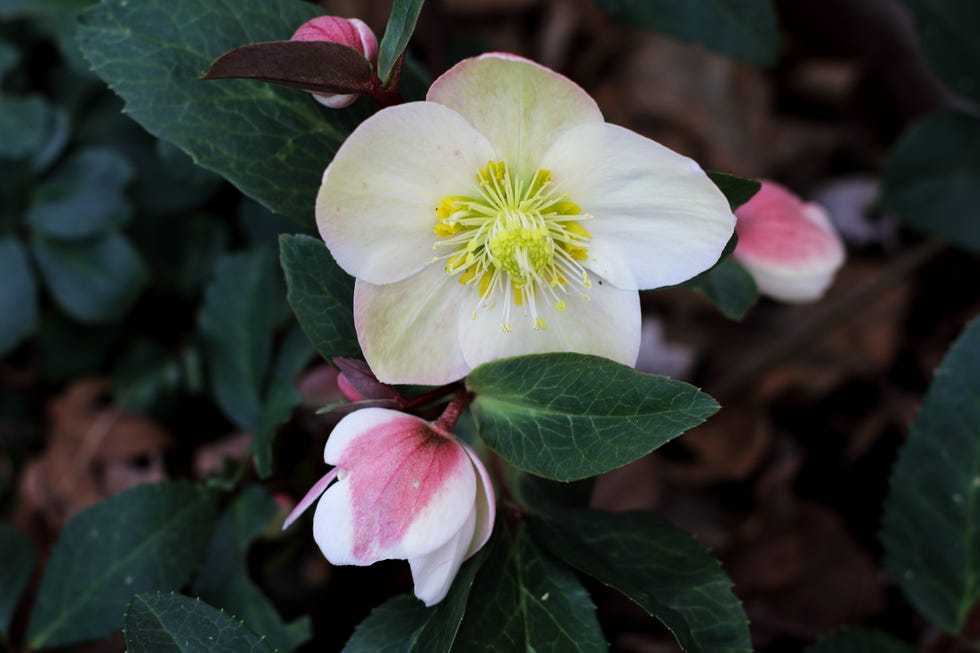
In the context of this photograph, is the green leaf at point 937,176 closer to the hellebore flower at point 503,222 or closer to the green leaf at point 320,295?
the hellebore flower at point 503,222

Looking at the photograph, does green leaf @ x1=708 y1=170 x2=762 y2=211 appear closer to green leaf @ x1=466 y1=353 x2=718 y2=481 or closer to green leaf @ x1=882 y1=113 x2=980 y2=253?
green leaf @ x1=466 y1=353 x2=718 y2=481

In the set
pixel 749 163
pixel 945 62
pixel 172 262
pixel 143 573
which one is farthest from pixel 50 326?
pixel 945 62

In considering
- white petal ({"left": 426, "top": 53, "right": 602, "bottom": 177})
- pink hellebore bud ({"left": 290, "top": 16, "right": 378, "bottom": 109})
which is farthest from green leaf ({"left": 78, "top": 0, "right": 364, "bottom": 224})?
white petal ({"left": 426, "top": 53, "right": 602, "bottom": 177})

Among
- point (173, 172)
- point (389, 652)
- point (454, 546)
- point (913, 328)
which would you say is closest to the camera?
point (454, 546)

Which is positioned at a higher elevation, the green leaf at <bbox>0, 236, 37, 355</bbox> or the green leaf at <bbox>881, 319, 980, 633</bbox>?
the green leaf at <bbox>881, 319, 980, 633</bbox>

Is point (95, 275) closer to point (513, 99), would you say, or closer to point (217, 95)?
point (217, 95)

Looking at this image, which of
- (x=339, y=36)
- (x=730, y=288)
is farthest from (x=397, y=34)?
(x=730, y=288)

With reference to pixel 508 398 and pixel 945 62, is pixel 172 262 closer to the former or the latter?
pixel 508 398
